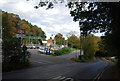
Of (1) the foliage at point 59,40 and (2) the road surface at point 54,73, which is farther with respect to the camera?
(1) the foliage at point 59,40

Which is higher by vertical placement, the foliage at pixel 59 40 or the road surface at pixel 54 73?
the foliage at pixel 59 40

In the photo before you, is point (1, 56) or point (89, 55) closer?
point (1, 56)

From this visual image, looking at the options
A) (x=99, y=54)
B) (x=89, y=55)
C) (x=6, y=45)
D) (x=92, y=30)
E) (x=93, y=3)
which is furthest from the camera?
(x=99, y=54)

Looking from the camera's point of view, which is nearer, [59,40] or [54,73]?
[54,73]

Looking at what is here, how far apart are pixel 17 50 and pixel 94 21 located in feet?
28.6

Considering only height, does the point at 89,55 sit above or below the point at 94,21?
below

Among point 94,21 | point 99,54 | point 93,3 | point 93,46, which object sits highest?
point 93,3

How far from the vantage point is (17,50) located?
17391mm

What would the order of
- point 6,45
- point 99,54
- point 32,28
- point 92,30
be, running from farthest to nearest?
point 32,28
point 99,54
point 92,30
point 6,45

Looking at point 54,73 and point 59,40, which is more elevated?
point 59,40

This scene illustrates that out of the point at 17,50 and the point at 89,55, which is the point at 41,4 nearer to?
the point at 17,50

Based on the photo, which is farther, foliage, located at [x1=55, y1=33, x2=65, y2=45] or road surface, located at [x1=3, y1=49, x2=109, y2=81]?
foliage, located at [x1=55, y1=33, x2=65, y2=45]

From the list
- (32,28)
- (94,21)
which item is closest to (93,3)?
(94,21)

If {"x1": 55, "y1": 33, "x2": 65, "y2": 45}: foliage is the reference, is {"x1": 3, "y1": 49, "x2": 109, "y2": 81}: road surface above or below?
below
